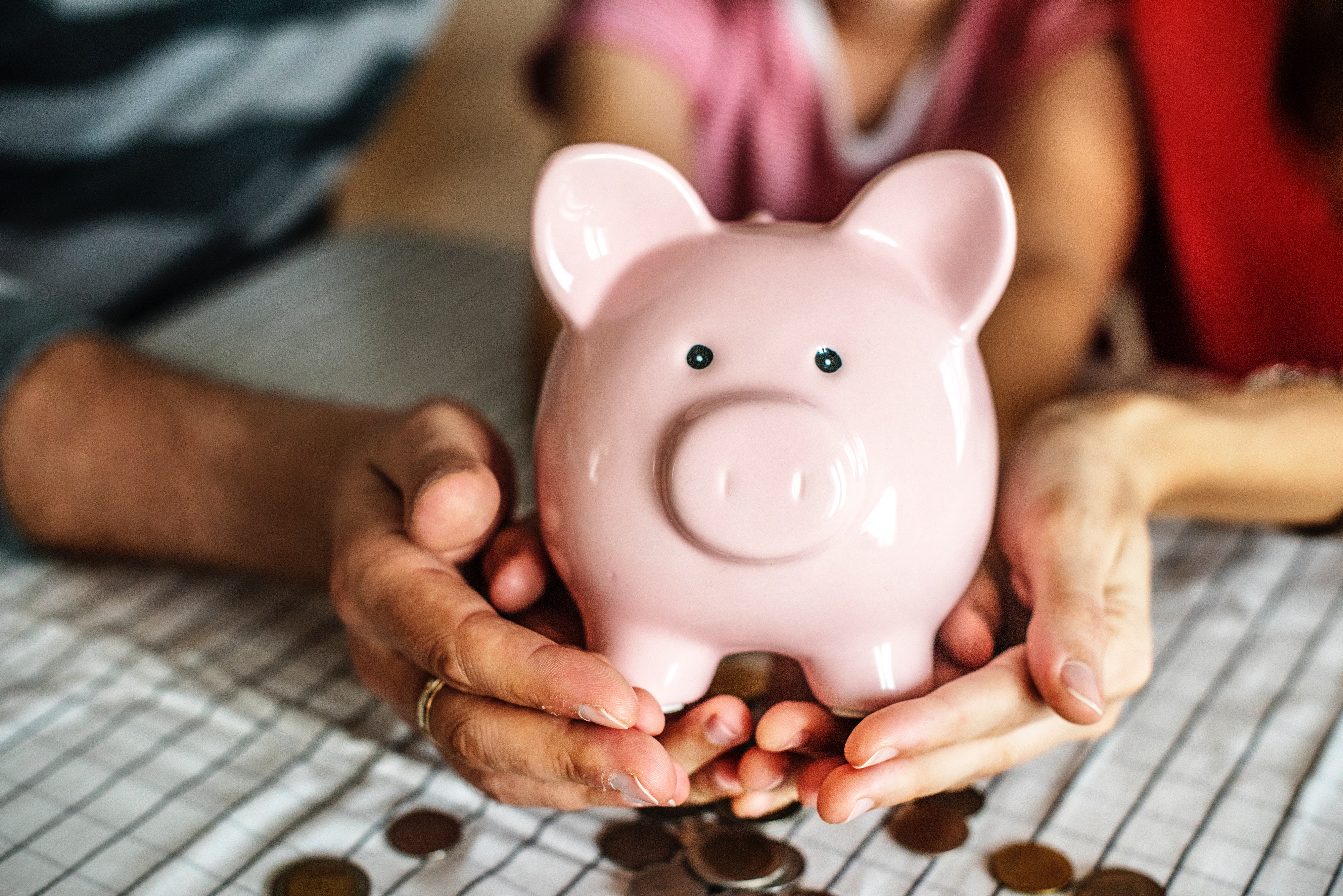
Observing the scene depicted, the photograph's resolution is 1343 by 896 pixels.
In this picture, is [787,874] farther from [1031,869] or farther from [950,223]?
[950,223]

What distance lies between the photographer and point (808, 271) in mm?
461

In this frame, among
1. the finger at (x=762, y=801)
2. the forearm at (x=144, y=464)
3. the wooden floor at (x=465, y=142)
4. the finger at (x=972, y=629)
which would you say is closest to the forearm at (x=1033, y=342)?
the finger at (x=972, y=629)

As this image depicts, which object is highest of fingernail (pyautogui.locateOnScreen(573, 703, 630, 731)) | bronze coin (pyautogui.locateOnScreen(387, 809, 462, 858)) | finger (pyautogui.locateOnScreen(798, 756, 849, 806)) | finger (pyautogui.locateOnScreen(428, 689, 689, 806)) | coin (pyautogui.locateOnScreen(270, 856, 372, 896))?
fingernail (pyautogui.locateOnScreen(573, 703, 630, 731))

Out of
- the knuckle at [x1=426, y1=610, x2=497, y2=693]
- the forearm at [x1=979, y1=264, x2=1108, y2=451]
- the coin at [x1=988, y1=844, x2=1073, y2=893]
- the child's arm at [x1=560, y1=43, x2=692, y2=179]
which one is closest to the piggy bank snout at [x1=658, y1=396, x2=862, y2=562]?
the knuckle at [x1=426, y1=610, x2=497, y2=693]

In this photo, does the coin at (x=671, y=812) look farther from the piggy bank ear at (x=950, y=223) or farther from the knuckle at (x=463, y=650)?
the piggy bank ear at (x=950, y=223)

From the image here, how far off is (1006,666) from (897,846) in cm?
13

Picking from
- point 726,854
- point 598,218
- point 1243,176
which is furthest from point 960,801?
point 1243,176

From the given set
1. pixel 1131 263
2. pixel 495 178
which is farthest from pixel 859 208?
pixel 495 178

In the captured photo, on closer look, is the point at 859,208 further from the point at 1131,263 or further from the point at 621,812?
the point at 1131,263

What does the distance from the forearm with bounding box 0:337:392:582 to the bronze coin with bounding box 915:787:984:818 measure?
0.42 meters

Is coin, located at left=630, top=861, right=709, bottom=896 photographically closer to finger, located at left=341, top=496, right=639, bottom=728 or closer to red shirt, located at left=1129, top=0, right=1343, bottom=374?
finger, located at left=341, top=496, right=639, bottom=728

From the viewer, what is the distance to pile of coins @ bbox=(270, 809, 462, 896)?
1.68 feet

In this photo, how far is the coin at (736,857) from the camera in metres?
0.51

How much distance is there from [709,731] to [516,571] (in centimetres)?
12
